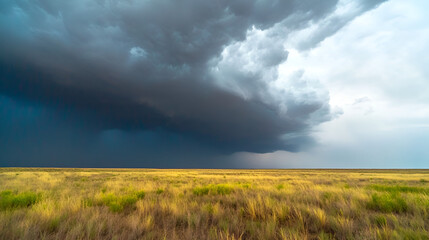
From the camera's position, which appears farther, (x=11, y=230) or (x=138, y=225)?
(x=138, y=225)

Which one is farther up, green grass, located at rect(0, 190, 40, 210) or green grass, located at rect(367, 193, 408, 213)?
green grass, located at rect(367, 193, 408, 213)

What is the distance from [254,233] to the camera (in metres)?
3.78

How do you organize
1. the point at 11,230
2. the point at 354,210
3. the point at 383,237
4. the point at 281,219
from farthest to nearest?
the point at 354,210, the point at 281,219, the point at 11,230, the point at 383,237

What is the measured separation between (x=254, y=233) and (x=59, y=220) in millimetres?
4524

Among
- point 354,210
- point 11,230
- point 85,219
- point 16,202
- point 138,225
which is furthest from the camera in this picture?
point 16,202

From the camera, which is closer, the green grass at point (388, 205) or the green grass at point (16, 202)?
the green grass at point (388, 205)

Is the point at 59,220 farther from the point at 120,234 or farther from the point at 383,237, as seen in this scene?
the point at 383,237

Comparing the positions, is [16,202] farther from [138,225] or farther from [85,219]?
[138,225]

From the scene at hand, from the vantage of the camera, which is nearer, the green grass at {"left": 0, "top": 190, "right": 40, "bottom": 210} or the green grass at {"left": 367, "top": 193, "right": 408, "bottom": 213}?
the green grass at {"left": 367, "top": 193, "right": 408, "bottom": 213}

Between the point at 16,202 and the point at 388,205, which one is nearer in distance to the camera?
the point at 388,205

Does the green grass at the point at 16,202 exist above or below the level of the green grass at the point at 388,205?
below

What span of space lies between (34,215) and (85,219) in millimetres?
1398

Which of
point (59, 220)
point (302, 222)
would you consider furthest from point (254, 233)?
point (59, 220)

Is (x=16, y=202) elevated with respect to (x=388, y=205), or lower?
lower
